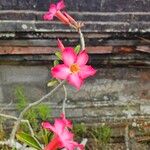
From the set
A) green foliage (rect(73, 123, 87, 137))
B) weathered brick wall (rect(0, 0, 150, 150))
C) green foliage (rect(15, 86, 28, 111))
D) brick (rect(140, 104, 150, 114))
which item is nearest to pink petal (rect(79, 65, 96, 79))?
weathered brick wall (rect(0, 0, 150, 150))

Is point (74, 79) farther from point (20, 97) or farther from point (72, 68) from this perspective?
point (20, 97)

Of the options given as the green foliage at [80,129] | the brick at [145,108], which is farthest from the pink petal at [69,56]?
the brick at [145,108]

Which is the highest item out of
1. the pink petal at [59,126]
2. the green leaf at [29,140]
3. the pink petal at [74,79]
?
the pink petal at [74,79]

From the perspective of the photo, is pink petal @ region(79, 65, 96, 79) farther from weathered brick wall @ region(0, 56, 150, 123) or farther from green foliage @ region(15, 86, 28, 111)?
green foliage @ region(15, 86, 28, 111)

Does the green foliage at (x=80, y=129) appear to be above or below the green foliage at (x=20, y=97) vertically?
below

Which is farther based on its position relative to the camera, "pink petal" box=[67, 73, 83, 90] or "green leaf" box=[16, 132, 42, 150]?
"green leaf" box=[16, 132, 42, 150]

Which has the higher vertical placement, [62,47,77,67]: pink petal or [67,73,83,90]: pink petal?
[62,47,77,67]: pink petal

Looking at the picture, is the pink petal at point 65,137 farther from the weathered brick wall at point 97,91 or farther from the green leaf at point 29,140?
the weathered brick wall at point 97,91

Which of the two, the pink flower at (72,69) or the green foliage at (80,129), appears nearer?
the pink flower at (72,69)
